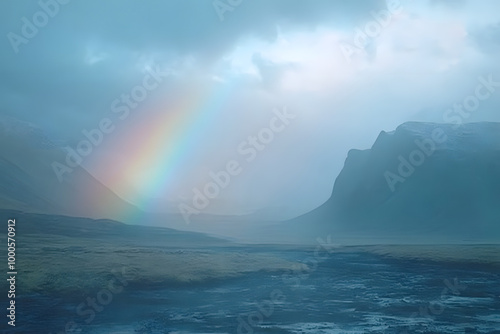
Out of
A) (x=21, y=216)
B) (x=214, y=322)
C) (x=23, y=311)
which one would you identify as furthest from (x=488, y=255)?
(x=21, y=216)

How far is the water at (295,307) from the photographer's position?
3528 centimetres

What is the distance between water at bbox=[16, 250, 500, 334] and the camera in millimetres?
35281

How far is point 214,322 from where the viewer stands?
36812mm

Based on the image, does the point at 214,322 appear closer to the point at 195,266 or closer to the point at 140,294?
the point at 140,294

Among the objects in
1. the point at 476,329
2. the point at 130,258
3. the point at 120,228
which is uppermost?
the point at 120,228

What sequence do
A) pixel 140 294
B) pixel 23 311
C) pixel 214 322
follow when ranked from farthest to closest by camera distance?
pixel 140 294 → pixel 23 311 → pixel 214 322

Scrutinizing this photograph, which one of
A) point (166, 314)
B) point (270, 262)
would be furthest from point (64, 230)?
point (166, 314)

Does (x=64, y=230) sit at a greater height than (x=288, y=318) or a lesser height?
greater

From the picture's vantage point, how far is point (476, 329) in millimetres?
34438

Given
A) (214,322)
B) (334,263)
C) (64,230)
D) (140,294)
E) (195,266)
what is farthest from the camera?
(64,230)

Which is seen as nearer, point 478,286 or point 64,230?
point 478,286

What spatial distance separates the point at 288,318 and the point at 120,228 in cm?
14376

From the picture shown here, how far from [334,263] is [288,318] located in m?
46.5

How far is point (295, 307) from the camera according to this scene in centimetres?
4328
